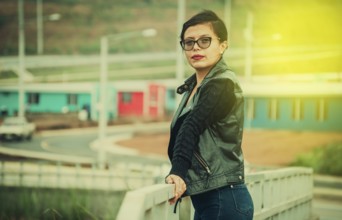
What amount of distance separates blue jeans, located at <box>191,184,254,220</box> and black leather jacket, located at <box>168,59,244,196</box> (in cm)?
7

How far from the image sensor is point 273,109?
40.0 m

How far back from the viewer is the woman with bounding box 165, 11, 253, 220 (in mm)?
2918

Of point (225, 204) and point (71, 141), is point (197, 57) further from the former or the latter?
point (71, 141)

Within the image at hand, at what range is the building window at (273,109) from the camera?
3981cm

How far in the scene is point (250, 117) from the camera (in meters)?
40.9

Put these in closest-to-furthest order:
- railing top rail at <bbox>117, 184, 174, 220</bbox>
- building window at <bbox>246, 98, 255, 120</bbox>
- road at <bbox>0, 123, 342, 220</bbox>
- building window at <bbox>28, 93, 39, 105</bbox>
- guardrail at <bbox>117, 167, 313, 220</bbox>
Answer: railing top rail at <bbox>117, 184, 174, 220</bbox>, guardrail at <bbox>117, 167, 313, 220</bbox>, road at <bbox>0, 123, 342, 220</bbox>, building window at <bbox>246, 98, 255, 120</bbox>, building window at <bbox>28, 93, 39, 105</bbox>

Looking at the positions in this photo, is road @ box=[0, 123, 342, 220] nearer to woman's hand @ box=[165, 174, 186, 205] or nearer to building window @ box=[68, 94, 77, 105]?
building window @ box=[68, 94, 77, 105]

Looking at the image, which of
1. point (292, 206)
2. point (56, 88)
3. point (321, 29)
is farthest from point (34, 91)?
point (292, 206)

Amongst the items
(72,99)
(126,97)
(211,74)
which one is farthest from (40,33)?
(211,74)

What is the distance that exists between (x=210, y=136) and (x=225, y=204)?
35 cm

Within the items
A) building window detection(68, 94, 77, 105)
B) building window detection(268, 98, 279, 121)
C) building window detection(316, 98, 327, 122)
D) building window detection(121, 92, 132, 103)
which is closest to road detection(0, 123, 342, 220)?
building window detection(121, 92, 132, 103)

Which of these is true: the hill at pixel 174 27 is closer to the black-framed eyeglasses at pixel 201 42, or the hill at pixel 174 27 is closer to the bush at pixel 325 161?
the bush at pixel 325 161

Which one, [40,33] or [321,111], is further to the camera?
[40,33]

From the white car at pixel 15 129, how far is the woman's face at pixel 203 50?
3800 cm
